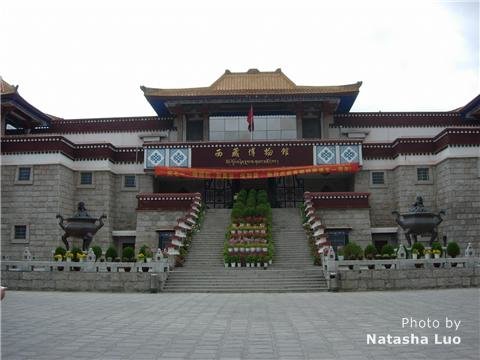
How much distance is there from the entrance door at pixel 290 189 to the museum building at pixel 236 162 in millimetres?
63

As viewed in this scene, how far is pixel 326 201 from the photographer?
23672mm

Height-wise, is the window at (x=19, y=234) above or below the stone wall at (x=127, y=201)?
below

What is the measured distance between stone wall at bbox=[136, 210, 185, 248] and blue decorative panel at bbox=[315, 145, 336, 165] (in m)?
7.35

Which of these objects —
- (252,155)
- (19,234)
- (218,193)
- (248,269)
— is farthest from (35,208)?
(248,269)

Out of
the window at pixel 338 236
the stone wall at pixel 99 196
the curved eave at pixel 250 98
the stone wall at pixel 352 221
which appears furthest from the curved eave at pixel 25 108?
the window at pixel 338 236

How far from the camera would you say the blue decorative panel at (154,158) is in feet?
83.9

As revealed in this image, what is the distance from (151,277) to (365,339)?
9226 millimetres

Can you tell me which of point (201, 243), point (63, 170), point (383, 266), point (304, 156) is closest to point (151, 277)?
point (201, 243)

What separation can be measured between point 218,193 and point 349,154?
7.27 m

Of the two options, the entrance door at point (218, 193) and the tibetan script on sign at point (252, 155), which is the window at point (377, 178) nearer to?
the tibetan script on sign at point (252, 155)

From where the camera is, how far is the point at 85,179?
989 inches

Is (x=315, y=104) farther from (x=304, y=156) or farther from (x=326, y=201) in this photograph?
(x=326, y=201)

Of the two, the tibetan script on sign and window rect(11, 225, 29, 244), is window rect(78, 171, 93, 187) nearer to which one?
window rect(11, 225, 29, 244)

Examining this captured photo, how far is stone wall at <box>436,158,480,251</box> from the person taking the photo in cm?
2158
